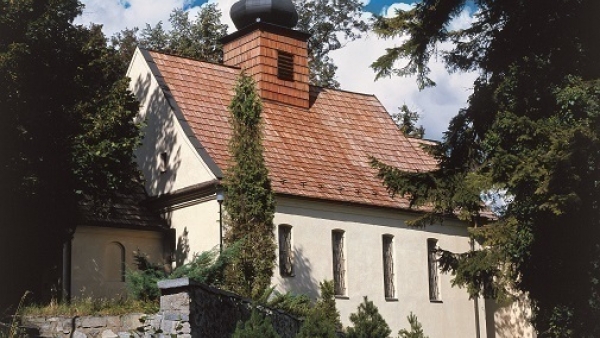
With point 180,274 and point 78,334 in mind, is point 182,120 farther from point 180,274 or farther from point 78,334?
point 78,334

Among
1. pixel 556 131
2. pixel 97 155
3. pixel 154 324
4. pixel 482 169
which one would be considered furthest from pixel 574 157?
pixel 97 155

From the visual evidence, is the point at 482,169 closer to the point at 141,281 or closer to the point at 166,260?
the point at 141,281

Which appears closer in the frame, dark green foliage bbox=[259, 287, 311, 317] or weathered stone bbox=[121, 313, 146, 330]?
weathered stone bbox=[121, 313, 146, 330]

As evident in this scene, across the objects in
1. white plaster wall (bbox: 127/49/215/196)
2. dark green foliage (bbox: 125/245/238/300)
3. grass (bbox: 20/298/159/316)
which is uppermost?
white plaster wall (bbox: 127/49/215/196)

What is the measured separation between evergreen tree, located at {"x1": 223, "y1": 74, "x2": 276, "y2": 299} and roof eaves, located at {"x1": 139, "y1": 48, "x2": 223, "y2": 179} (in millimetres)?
2071

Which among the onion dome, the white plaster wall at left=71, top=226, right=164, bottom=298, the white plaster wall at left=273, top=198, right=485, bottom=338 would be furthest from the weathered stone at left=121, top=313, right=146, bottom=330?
the onion dome

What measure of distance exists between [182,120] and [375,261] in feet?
21.9

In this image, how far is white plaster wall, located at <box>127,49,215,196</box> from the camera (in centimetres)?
2848

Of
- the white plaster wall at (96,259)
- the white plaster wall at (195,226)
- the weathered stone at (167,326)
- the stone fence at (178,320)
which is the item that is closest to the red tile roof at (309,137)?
the white plaster wall at (195,226)

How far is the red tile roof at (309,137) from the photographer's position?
29.2 m

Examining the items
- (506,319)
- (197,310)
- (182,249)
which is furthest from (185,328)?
(506,319)

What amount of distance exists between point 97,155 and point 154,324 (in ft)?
26.8

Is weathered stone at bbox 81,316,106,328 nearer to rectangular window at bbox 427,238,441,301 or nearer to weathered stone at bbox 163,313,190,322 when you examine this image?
weathered stone at bbox 163,313,190,322

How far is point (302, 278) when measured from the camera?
93.9ft
